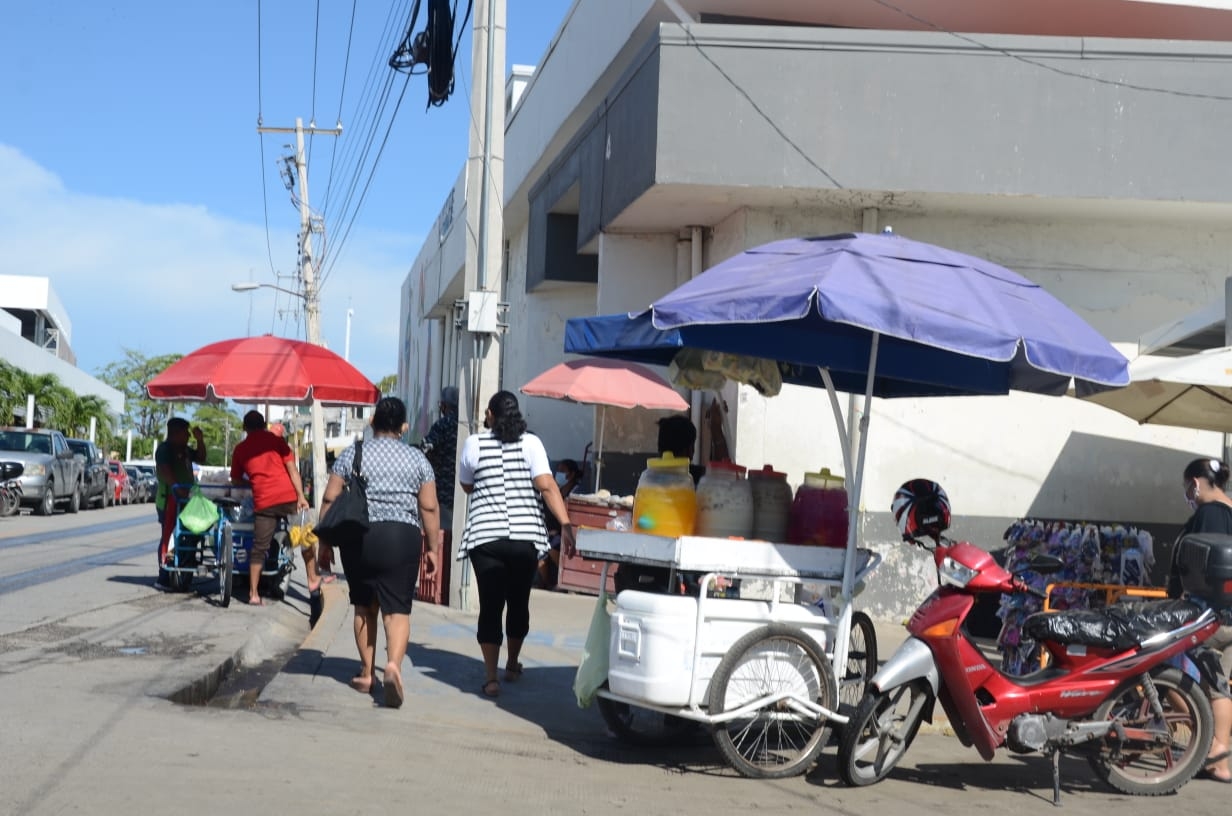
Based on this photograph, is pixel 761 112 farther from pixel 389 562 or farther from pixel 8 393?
pixel 8 393

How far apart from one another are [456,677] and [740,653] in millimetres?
3155

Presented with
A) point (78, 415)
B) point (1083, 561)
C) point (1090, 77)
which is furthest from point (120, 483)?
point (1083, 561)

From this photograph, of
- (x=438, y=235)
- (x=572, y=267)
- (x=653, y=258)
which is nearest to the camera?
(x=653, y=258)

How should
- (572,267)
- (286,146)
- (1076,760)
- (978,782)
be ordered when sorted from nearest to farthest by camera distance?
(978,782) < (1076,760) < (572,267) < (286,146)

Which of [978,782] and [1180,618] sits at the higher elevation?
[1180,618]

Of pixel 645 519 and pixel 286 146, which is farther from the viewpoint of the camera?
pixel 286 146

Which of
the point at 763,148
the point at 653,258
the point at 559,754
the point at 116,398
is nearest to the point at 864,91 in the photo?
the point at 763,148

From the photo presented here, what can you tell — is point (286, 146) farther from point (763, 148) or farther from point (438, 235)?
point (763, 148)

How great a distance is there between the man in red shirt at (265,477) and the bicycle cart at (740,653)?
6162 millimetres

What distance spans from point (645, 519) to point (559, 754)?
1.32 metres

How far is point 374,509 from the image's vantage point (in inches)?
309

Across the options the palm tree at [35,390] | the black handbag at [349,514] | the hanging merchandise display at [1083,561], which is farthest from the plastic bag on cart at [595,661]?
the palm tree at [35,390]

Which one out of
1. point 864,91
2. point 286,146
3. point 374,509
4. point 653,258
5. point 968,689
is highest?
point 286,146

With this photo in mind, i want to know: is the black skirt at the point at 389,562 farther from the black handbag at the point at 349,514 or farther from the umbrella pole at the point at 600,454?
the umbrella pole at the point at 600,454
